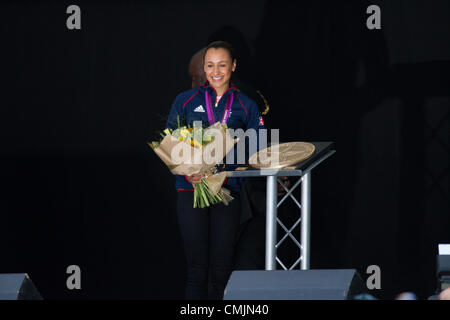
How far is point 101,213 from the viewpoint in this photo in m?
5.23

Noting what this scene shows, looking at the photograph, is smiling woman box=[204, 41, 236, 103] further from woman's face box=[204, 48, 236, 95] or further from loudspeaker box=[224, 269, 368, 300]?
loudspeaker box=[224, 269, 368, 300]

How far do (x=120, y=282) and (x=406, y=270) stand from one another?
6.12 feet

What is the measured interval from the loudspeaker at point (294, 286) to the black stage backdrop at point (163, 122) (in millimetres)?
2237

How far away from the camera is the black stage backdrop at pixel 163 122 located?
480 centimetres

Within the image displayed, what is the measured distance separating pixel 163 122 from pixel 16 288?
2.74 meters

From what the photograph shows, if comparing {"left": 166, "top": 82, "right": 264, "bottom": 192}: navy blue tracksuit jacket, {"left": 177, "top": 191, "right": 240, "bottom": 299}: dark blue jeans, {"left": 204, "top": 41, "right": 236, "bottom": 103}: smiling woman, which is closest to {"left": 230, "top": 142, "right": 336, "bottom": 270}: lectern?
{"left": 177, "top": 191, "right": 240, "bottom": 299}: dark blue jeans

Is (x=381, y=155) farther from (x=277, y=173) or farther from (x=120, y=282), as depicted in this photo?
(x=120, y=282)

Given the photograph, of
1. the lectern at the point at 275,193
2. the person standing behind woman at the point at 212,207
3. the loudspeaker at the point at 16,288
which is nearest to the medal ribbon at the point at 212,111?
the person standing behind woman at the point at 212,207

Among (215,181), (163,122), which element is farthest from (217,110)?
(163,122)

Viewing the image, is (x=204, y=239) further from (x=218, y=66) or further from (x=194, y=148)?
(x=218, y=66)

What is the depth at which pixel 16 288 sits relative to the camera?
8.42ft

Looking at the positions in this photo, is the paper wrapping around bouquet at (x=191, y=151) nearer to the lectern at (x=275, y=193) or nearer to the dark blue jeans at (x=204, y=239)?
the lectern at (x=275, y=193)
